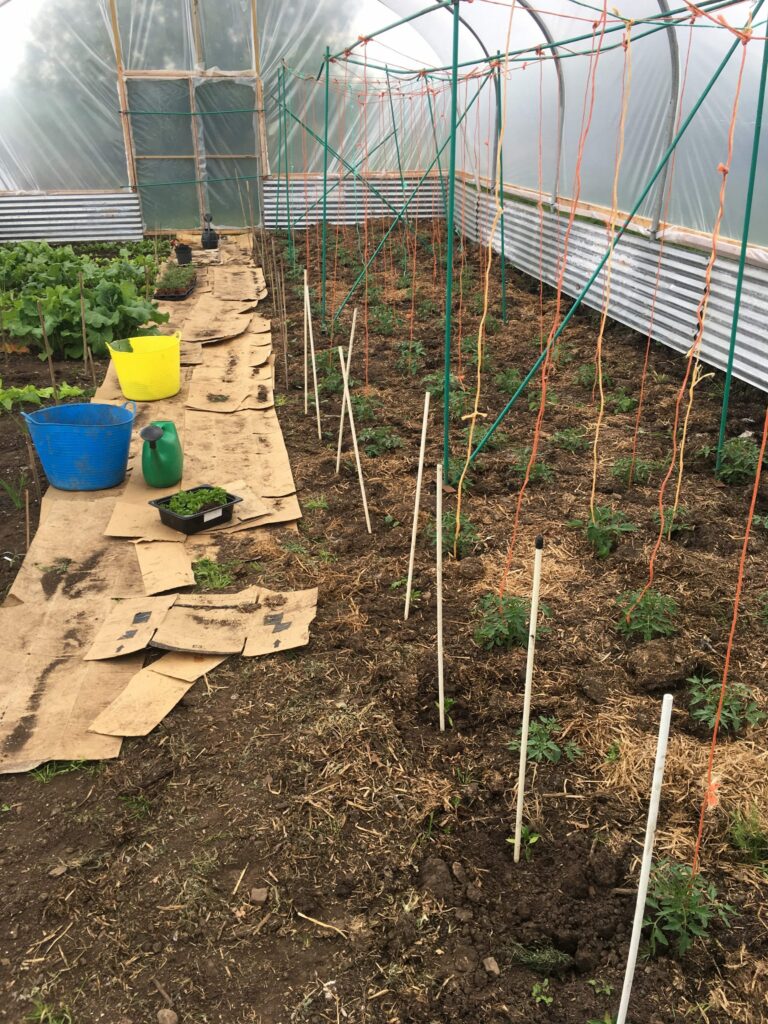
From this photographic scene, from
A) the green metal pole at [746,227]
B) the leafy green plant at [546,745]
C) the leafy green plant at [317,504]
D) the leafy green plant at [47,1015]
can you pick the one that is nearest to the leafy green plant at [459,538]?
the leafy green plant at [317,504]

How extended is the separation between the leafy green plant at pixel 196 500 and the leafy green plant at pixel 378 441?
109 centimetres

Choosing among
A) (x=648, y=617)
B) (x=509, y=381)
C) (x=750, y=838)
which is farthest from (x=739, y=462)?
(x=750, y=838)

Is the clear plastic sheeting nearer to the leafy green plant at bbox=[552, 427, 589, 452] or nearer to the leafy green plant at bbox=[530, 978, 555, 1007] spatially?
the leafy green plant at bbox=[552, 427, 589, 452]

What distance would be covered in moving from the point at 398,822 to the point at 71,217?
1195 centimetres

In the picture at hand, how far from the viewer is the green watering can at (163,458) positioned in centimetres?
465

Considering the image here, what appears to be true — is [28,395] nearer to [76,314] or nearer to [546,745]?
[76,314]

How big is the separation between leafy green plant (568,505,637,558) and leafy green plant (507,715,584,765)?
1257 millimetres

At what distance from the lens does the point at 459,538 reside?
3.98 meters

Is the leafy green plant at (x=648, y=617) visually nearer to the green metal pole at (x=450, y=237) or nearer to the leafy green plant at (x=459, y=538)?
the leafy green plant at (x=459, y=538)

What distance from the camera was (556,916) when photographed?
7.18 ft

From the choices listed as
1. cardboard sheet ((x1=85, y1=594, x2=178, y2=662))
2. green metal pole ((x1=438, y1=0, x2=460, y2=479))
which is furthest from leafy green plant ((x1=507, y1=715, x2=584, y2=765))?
green metal pole ((x1=438, y1=0, x2=460, y2=479))

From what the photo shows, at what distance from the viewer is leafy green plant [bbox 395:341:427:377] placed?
21.8 ft

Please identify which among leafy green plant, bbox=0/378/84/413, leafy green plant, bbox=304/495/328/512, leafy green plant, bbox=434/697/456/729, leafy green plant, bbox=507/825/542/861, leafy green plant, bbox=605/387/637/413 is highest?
leafy green plant, bbox=0/378/84/413

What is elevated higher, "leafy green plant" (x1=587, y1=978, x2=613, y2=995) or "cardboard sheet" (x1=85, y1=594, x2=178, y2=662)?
"cardboard sheet" (x1=85, y1=594, x2=178, y2=662)
